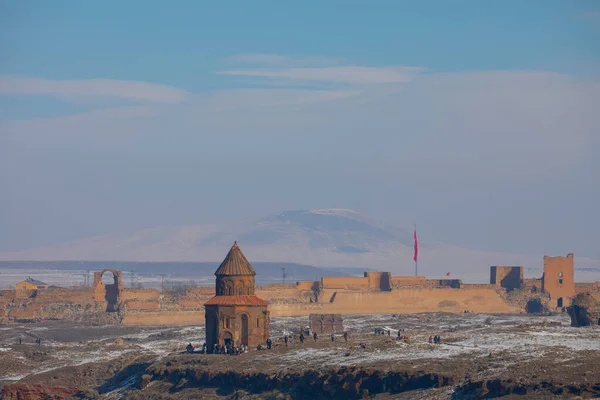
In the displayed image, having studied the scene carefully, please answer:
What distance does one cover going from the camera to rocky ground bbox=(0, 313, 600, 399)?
58.1 meters

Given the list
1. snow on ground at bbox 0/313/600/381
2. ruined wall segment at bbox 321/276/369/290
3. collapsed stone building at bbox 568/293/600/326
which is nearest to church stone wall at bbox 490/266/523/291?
ruined wall segment at bbox 321/276/369/290

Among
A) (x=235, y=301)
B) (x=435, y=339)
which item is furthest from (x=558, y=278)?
(x=235, y=301)

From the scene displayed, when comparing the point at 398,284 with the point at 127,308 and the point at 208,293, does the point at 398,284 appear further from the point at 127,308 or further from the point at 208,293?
the point at 127,308

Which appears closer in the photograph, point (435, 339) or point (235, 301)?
point (435, 339)

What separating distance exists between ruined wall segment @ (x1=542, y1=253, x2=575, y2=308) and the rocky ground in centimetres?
4612

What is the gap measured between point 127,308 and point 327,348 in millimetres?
46712

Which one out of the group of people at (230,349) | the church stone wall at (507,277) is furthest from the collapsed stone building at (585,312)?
the church stone wall at (507,277)

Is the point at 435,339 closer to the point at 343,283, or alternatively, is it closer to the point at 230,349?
the point at 230,349

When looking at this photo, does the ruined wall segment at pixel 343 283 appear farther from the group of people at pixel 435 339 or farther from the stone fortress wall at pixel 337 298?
the group of people at pixel 435 339

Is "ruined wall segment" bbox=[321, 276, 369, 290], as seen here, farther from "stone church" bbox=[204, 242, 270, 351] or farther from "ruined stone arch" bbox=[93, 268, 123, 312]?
"stone church" bbox=[204, 242, 270, 351]

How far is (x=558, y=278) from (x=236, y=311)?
209 ft

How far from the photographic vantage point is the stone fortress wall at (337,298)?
118 meters

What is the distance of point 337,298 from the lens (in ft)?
408

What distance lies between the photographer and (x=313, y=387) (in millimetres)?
63750
